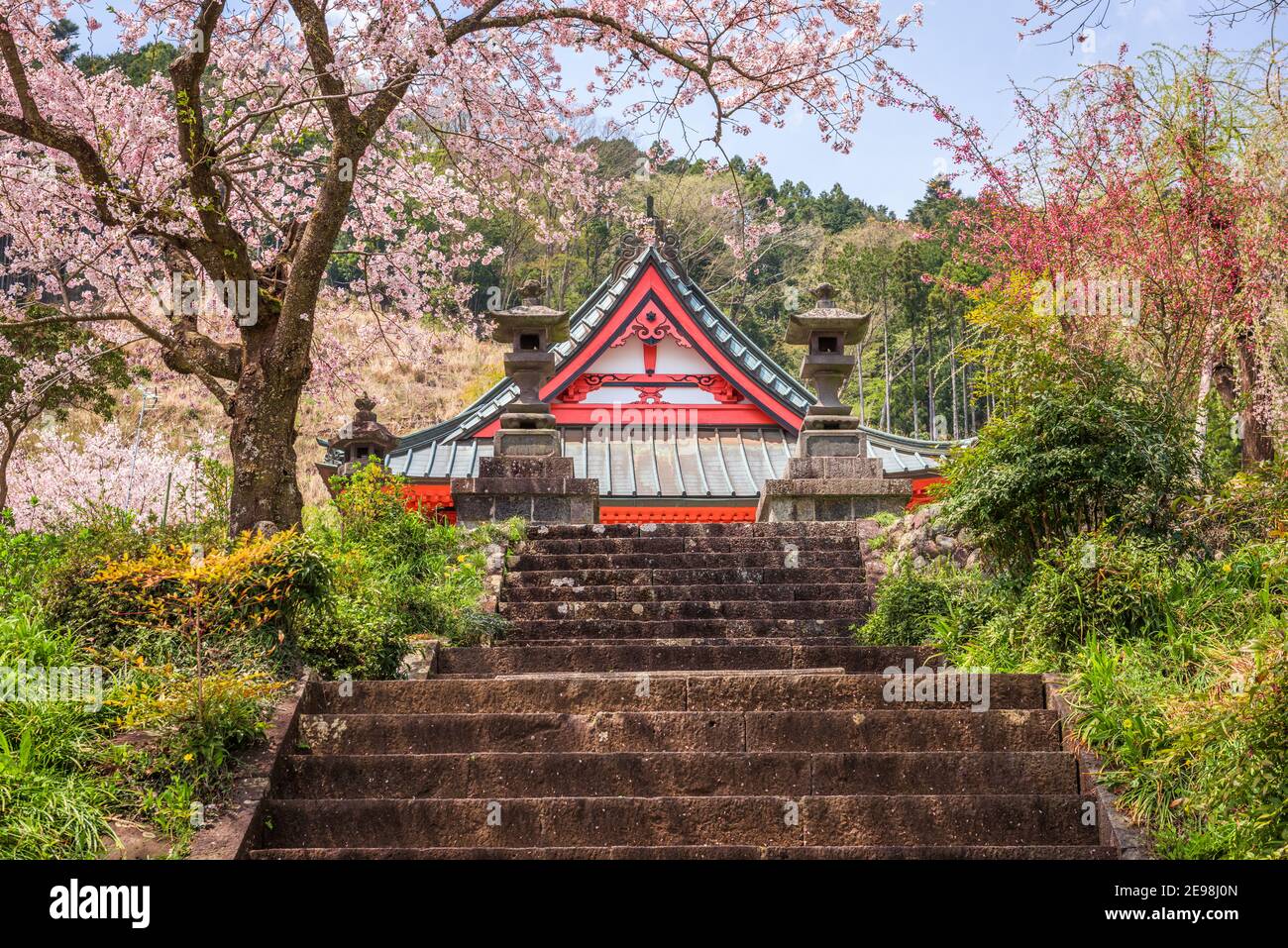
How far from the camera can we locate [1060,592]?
23.9ft

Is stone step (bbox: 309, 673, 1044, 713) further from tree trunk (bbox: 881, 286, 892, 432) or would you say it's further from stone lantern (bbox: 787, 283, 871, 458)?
tree trunk (bbox: 881, 286, 892, 432)

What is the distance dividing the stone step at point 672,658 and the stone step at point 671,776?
7.28 ft

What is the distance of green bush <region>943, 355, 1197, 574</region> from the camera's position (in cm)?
784

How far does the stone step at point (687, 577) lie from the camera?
416 inches

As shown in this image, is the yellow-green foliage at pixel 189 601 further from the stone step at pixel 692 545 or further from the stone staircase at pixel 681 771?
the stone step at pixel 692 545

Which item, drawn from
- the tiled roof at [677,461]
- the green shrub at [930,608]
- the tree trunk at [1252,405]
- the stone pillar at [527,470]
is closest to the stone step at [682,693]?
the green shrub at [930,608]

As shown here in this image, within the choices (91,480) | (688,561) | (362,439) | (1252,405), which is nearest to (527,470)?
(688,561)

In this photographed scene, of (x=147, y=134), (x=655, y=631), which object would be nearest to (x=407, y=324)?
(x=147, y=134)

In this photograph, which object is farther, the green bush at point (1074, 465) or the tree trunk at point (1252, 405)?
the tree trunk at point (1252, 405)

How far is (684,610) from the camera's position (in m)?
10.1

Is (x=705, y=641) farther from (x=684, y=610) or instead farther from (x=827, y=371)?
(x=827, y=371)

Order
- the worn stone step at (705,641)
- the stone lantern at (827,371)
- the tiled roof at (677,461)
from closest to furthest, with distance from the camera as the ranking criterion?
the worn stone step at (705,641)
the stone lantern at (827,371)
the tiled roof at (677,461)
